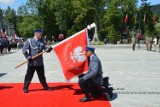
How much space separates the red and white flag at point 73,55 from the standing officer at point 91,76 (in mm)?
488

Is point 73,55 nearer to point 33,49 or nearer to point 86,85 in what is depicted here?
point 86,85

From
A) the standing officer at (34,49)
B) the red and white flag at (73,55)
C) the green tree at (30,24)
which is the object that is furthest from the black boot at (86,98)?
the green tree at (30,24)

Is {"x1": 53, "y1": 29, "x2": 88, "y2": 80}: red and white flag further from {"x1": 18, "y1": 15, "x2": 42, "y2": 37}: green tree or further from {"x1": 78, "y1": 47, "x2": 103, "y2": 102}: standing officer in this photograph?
{"x1": 18, "y1": 15, "x2": 42, "y2": 37}: green tree

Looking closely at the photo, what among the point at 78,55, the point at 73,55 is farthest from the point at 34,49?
the point at 78,55

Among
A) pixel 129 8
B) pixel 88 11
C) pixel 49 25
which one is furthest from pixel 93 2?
pixel 49 25

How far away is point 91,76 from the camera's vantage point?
7523 mm

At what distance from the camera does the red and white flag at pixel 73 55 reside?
8.23 m

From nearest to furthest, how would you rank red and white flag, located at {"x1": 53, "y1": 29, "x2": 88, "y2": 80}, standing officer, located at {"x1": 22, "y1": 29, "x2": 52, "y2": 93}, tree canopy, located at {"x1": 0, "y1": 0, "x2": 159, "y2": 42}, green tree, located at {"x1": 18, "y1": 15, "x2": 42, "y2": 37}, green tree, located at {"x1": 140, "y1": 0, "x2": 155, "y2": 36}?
red and white flag, located at {"x1": 53, "y1": 29, "x2": 88, "y2": 80}, standing officer, located at {"x1": 22, "y1": 29, "x2": 52, "y2": 93}, tree canopy, located at {"x1": 0, "y1": 0, "x2": 159, "y2": 42}, green tree, located at {"x1": 18, "y1": 15, "x2": 42, "y2": 37}, green tree, located at {"x1": 140, "y1": 0, "x2": 155, "y2": 36}

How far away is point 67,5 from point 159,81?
212 ft

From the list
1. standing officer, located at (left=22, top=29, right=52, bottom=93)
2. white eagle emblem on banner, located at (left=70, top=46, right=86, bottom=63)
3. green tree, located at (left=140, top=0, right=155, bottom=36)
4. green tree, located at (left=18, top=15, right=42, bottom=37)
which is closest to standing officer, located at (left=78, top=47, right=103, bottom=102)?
white eagle emblem on banner, located at (left=70, top=46, right=86, bottom=63)

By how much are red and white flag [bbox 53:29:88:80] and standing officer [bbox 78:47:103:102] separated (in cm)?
49

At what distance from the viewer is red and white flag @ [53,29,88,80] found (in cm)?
823

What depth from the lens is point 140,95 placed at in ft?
27.1

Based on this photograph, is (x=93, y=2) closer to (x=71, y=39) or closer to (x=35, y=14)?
(x=35, y=14)
